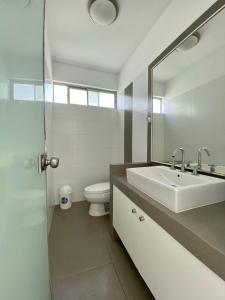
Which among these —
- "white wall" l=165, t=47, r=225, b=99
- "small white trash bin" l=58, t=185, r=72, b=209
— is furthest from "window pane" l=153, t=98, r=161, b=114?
"small white trash bin" l=58, t=185, r=72, b=209

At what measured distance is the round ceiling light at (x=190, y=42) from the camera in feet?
3.88

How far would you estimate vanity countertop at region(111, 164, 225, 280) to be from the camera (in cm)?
52

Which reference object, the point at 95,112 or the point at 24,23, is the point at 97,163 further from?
the point at 24,23

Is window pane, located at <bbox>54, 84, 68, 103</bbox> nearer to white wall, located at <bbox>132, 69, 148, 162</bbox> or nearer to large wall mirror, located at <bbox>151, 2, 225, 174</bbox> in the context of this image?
white wall, located at <bbox>132, 69, 148, 162</bbox>

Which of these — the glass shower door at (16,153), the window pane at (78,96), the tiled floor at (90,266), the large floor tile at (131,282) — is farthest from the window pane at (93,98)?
the large floor tile at (131,282)

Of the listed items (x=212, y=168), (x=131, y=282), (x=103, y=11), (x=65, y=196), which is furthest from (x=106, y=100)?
(x=131, y=282)

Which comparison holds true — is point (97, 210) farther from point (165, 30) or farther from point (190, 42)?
point (165, 30)

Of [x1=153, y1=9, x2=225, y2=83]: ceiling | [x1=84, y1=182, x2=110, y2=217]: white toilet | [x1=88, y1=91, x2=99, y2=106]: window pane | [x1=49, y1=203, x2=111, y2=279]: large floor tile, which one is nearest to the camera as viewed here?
[x1=153, y1=9, x2=225, y2=83]: ceiling

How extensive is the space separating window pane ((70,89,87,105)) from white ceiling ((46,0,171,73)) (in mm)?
439

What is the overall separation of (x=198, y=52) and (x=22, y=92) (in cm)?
144

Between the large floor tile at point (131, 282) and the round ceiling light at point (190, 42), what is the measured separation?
6.65 ft

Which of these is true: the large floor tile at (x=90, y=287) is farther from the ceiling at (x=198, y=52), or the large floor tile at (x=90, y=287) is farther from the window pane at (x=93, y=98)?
the window pane at (x=93, y=98)

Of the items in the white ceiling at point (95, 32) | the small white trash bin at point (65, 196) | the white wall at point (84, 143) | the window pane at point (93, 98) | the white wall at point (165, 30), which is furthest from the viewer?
the window pane at point (93, 98)

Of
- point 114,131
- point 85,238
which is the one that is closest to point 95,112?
point 114,131
